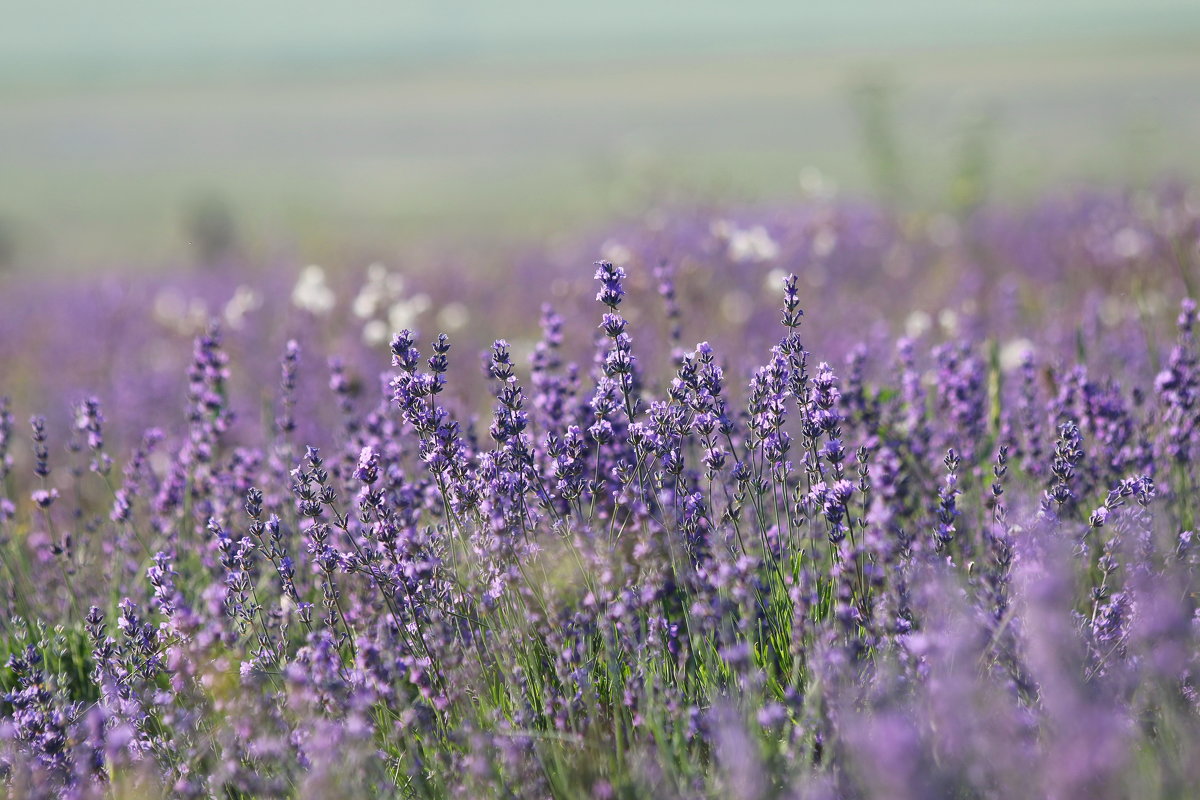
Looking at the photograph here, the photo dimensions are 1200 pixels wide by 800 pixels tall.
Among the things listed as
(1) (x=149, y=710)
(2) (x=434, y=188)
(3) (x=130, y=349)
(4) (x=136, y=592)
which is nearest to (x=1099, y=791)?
(1) (x=149, y=710)

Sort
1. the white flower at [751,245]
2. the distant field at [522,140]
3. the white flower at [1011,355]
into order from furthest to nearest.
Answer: the distant field at [522,140]
the white flower at [751,245]
the white flower at [1011,355]

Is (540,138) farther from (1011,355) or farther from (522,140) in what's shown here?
(1011,355)

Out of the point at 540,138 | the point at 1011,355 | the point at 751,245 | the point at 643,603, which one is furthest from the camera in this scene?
the point at 540,138

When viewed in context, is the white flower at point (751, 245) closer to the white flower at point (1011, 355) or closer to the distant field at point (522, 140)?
the white flower at point (1011, 355)

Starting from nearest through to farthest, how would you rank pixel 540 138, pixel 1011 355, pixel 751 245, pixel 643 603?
pixel 643 603, pixel 1011 355, pixel 751 245, pixel 540 138

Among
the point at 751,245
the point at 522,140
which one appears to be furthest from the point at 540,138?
the point at 751,245

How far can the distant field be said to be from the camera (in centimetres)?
A: 1221

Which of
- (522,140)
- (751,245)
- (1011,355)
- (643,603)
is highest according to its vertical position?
(522,140)

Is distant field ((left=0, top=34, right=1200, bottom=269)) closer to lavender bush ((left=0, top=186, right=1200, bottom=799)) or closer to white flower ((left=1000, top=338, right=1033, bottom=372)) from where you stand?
white flower ((left=1000, top=338, right=1033, bottom=372))

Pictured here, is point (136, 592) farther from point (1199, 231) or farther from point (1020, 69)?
point (1020, 69)

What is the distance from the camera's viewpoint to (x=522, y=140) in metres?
46.1

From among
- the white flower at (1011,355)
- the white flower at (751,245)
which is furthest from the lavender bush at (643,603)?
the white flower at (751,245)

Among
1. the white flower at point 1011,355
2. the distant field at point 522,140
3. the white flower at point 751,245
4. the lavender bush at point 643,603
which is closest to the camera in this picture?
the lavender bush at point 643,603

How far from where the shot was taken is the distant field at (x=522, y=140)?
1221 centimetres
